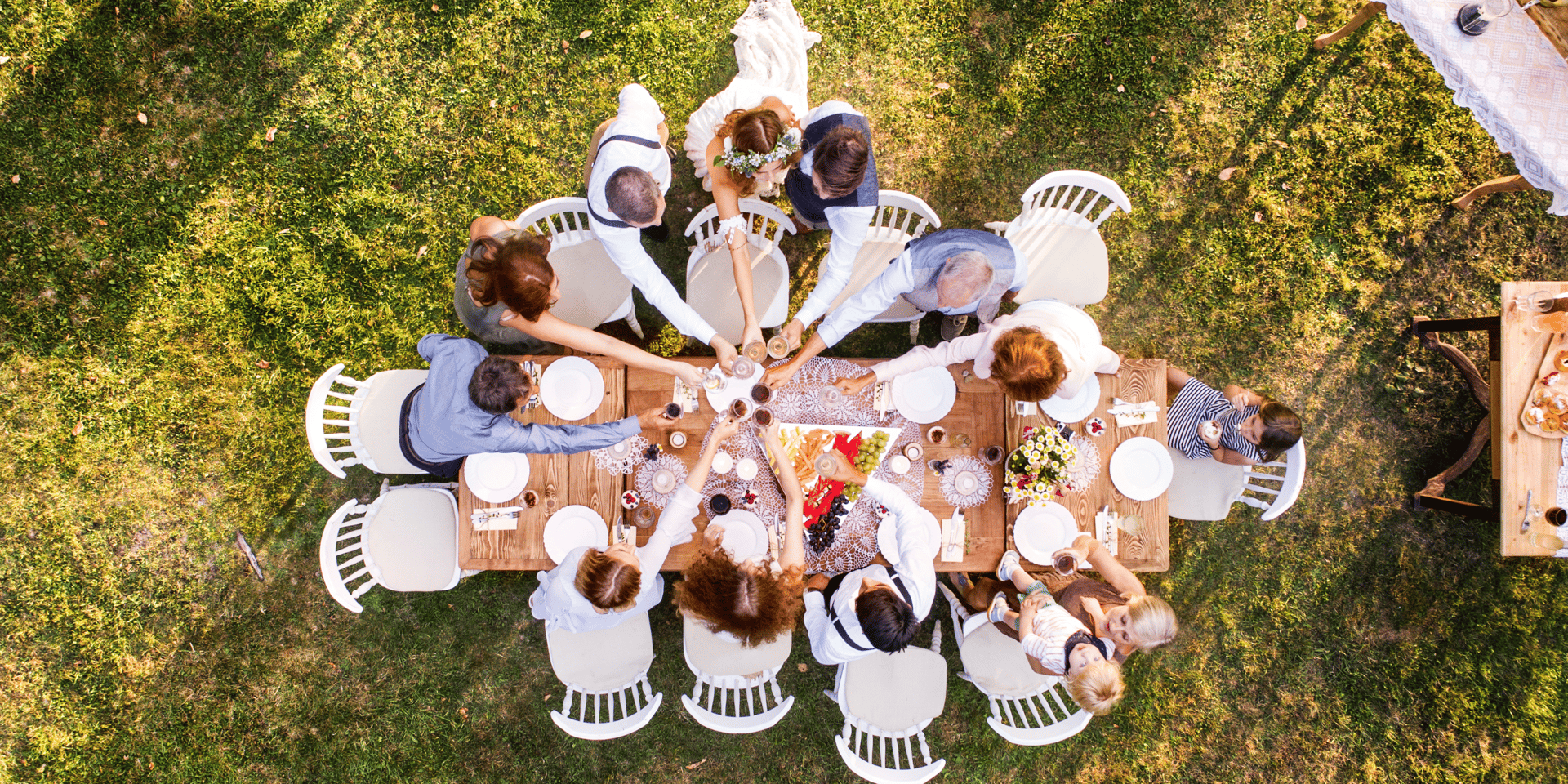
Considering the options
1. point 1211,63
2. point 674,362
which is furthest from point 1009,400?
point 1211,63

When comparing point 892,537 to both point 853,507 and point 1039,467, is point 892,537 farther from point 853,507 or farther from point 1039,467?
point 1039,467

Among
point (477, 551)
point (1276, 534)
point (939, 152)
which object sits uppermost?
point (939, 152)

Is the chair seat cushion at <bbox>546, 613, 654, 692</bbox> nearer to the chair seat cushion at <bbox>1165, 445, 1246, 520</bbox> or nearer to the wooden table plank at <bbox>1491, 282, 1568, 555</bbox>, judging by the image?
the chair seat cushion at <bbox>1165, 445, 1246, 520</bbox>

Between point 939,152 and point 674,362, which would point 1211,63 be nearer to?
point 939,152

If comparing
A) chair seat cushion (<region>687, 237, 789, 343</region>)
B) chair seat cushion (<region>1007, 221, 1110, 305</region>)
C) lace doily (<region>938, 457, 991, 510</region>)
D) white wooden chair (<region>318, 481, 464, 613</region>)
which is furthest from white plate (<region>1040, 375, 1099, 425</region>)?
white wooden chair (<region>318, 481, 464, 613</region>)

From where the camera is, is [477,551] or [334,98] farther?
[334,98]

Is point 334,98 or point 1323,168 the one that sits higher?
point 1323,168
